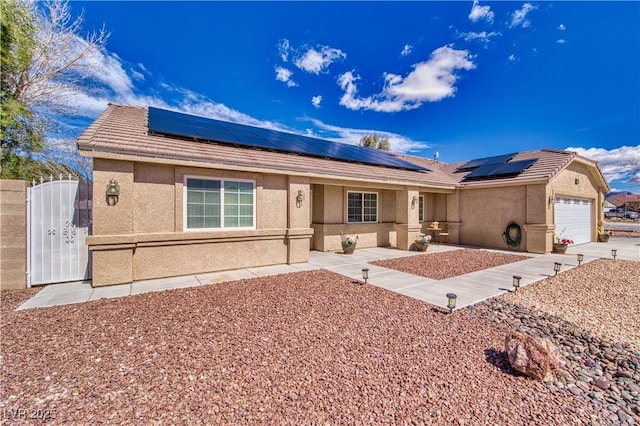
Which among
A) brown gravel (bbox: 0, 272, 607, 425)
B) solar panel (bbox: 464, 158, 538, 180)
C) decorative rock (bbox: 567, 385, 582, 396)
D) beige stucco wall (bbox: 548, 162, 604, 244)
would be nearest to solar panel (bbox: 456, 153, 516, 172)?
solar panel (bbox: 464, 158, 538, 180)

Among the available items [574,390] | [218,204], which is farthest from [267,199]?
[574,390]

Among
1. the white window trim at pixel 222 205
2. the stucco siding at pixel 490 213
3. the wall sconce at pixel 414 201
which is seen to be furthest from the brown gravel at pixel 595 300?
the white window trim at pixel 222 205

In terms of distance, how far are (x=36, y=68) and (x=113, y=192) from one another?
10.4 meters

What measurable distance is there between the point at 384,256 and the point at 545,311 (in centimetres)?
604

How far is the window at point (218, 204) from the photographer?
7.61m

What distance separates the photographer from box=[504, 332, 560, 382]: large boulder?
9.94ft

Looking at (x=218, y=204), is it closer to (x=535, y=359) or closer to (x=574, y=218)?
(x=535, y=359)

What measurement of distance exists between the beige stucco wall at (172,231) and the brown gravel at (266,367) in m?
1.83

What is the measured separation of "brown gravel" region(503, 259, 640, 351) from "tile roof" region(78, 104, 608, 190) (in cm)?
552

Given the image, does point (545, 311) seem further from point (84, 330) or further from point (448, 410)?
point (84, 330)

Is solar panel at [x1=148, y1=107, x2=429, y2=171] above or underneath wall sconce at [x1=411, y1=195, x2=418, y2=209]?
above

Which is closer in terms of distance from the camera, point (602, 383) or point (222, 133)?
point (602, 383)

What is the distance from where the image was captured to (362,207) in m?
13.3

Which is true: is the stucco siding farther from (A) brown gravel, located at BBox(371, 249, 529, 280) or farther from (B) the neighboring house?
(A) brown gravel, located at BBox(371, 249, 529, 280)
